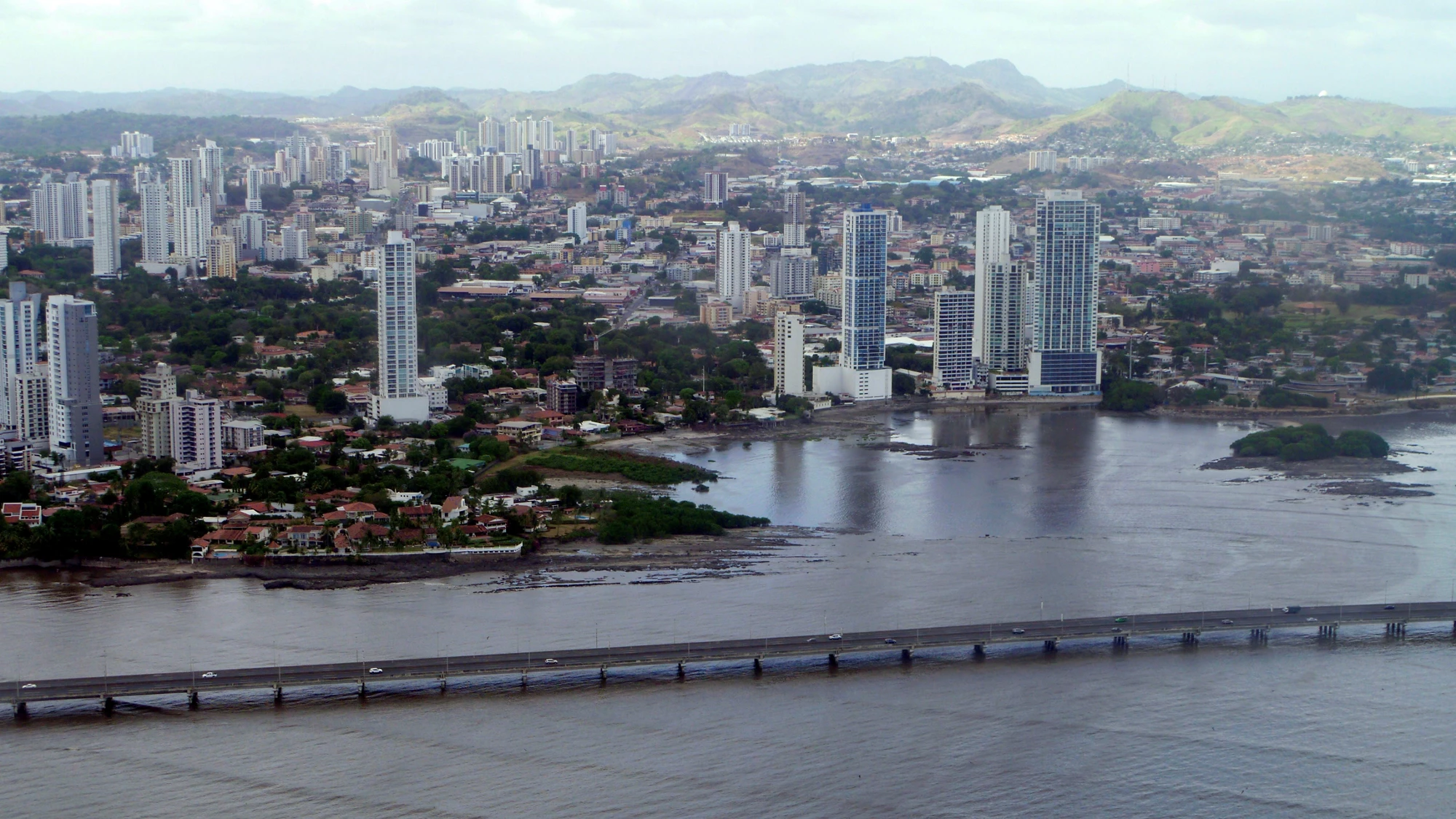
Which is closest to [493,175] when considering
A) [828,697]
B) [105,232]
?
[105,232]

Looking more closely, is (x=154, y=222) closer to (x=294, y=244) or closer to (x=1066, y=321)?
(x=294, y=244)

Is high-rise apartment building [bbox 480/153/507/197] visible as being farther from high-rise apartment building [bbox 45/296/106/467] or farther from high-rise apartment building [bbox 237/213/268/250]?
high-rise apartment building [bbox 45/296/106/467]

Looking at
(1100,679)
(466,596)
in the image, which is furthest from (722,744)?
(466,596)

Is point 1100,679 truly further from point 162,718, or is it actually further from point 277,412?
point 277,412

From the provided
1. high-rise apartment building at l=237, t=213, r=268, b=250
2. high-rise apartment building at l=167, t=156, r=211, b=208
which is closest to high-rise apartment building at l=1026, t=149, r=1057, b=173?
high-rise apartment building at l=237, t=213, r=268, b=250

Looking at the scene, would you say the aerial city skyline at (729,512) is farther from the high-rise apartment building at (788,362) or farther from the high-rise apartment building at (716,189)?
the high-rise apartment building at (716,189)

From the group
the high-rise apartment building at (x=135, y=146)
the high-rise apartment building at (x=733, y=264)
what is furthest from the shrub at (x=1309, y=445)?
the high-rise apartment building at (x=135, y=146)
